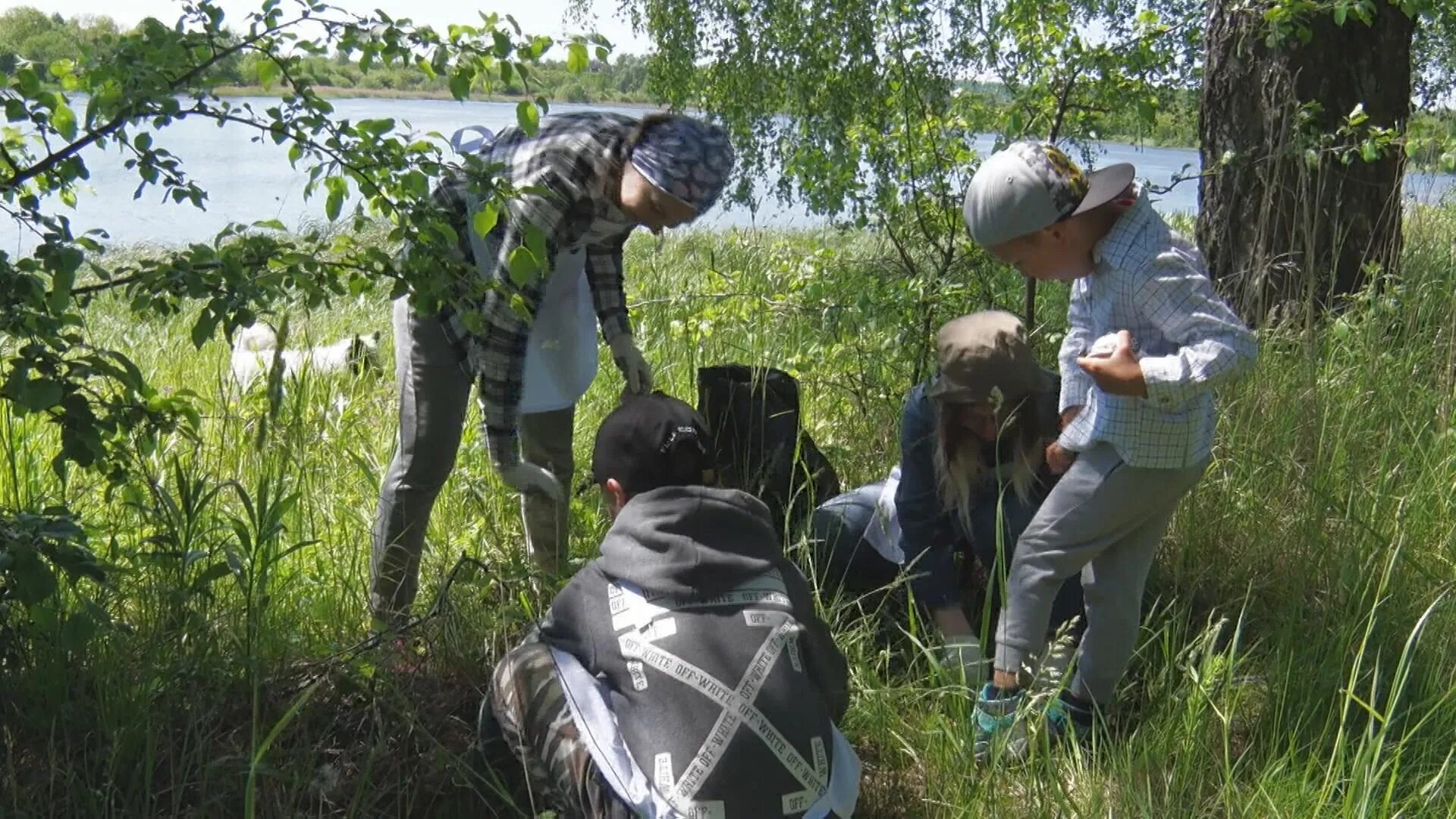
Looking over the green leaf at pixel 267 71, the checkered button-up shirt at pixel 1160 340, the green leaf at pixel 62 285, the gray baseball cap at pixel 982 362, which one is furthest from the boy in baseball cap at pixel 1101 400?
the green leaf at pixel 62 285

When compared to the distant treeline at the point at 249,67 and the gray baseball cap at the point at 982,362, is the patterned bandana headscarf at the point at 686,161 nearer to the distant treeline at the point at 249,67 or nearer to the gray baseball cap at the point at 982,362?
the distant treeline at the point at 249,67

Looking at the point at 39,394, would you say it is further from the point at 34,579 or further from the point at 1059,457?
the point at 1059,457

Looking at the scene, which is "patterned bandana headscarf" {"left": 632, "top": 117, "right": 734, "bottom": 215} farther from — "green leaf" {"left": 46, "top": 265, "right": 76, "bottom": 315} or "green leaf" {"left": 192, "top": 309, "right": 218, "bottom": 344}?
"green leaf" {"left": 46, "top": 265, "right": 76, "bottom": 315}

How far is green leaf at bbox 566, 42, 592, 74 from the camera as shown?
1.85m

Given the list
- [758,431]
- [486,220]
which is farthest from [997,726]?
[486,220]

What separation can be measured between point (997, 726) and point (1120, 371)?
671mm

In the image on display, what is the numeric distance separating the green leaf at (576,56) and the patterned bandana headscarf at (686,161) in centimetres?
65

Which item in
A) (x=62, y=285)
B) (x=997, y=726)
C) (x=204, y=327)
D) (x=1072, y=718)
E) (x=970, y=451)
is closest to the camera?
(x=62, y=285)

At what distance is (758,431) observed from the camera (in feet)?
10.5

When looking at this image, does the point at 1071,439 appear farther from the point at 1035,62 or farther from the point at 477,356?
the point at 1035,62

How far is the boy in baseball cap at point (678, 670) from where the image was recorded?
190 cm

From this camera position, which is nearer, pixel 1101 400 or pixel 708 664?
pixel 708 664

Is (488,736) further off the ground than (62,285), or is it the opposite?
(62,285)

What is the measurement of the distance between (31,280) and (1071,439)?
1.80 m
